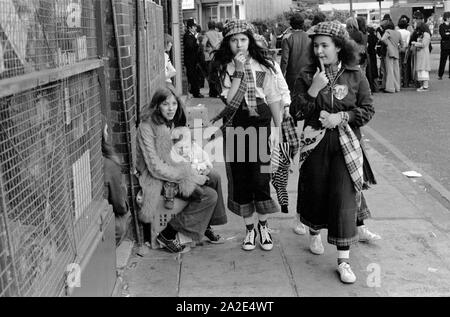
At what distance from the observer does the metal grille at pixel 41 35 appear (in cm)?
244

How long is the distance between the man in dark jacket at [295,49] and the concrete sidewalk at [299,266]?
3.78m

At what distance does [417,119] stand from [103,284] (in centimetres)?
873

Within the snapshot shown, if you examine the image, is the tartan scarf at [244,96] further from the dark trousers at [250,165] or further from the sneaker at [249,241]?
the sneaker at [249,241]

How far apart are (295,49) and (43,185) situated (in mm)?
6643

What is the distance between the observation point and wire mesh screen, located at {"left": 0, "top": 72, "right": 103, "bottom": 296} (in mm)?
2365

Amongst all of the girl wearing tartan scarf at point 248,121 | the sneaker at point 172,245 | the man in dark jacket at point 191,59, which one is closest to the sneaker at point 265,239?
the girl wearing tartan scarf at point 248,121

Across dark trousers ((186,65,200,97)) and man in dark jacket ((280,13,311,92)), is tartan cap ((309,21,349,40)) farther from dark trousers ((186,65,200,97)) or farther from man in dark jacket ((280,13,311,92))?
dark trousers ((186,65,200,97))

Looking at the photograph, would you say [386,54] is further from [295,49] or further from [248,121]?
[248,121]

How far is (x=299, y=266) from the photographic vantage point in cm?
447

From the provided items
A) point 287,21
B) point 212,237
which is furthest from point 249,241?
point 287,21

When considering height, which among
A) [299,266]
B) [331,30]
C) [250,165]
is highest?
[331,30]

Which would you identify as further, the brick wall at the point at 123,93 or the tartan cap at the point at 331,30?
the brick wall at the point at 123,93

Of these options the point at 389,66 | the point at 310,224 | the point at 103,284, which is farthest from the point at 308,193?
the point at 389,66

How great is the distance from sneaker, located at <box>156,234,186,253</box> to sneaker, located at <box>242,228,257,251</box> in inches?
19.4
